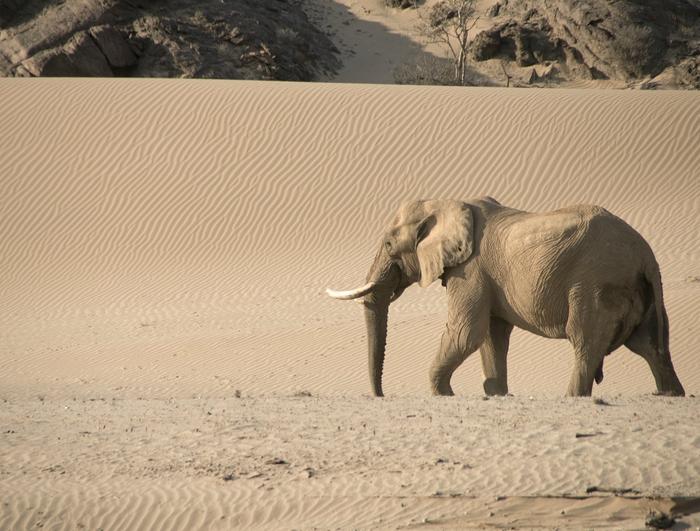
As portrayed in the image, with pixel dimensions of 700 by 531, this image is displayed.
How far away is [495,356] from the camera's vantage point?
955cm

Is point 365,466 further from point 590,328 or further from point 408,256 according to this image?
point 408,256

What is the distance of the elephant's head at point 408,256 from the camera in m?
9.28

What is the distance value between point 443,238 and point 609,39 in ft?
102

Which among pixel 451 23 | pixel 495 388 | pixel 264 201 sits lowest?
pixel 264 201

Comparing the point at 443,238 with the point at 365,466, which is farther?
the point at 443,238

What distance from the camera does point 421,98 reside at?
25.8 m

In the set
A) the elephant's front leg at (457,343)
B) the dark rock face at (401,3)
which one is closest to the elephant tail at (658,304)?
the elephant's front leg at (457,343)

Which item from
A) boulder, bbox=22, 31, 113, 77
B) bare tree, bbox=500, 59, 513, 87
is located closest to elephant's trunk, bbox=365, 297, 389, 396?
boulder, bbox=22, 31, 113, 77

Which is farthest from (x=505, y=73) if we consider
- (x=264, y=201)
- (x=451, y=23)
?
(x=264, y=201)

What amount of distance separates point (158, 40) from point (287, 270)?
19096mm

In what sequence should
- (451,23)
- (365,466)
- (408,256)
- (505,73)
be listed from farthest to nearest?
(451,23)
(505,73)
(408,256)
(365,466)

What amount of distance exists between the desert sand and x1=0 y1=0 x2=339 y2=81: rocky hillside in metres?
8.79

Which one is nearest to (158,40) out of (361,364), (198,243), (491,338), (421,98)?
(421,98)

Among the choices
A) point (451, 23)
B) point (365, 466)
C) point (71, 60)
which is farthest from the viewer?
point (451, 23)
